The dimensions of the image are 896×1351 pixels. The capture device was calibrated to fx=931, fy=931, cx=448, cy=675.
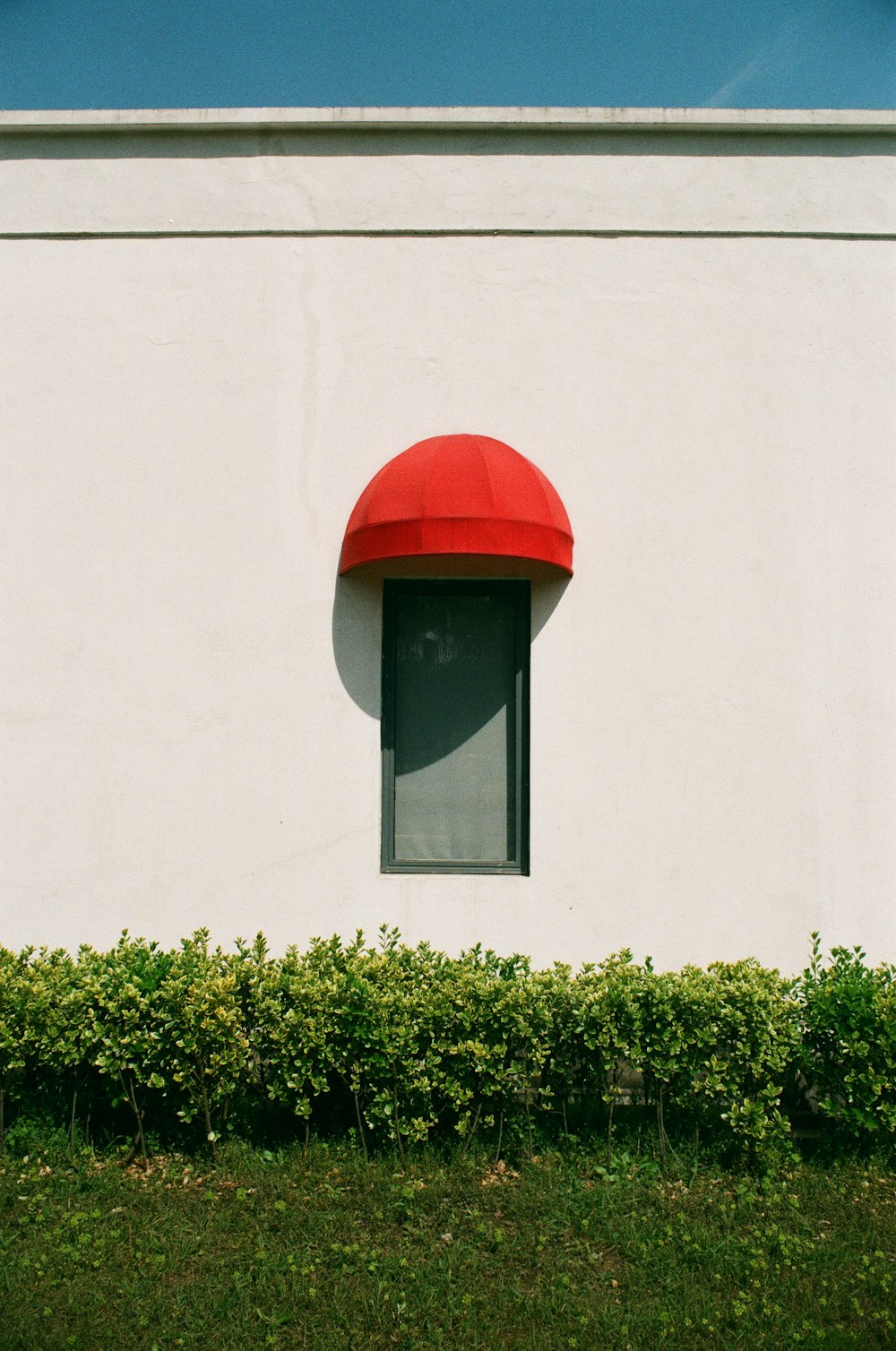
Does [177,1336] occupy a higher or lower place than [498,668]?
lower

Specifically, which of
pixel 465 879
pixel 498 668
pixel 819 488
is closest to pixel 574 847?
pixel 465 879

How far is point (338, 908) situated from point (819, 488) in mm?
4234

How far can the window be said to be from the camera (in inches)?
242

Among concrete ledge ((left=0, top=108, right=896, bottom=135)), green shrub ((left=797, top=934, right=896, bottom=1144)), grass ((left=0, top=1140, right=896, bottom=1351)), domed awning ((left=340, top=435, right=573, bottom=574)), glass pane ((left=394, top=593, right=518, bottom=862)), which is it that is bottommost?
grass ((left=0, top=1140, right=896, bottom=1351))

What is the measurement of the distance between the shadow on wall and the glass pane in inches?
6.8

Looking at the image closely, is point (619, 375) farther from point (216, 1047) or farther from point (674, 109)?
point (216, 1047)

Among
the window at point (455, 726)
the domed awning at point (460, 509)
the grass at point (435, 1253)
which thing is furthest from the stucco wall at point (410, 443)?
the grass at point (435, 1253)

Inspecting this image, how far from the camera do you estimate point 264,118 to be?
6324 mm

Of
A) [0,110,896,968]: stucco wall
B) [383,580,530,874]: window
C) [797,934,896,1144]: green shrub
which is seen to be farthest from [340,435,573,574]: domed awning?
[797,934,896,1144]: green shrub

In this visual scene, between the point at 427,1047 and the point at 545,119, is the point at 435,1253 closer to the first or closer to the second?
the point at 427,1047

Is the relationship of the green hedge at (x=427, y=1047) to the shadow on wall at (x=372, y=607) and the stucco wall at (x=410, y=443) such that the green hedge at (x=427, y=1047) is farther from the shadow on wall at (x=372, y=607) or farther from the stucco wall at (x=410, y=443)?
the shadow on wall at (x=372, y=607)

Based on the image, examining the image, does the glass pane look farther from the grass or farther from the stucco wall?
the grass

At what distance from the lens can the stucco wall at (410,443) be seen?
19.8 ft

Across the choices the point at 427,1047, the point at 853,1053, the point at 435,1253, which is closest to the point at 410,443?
the point at 427,1047
